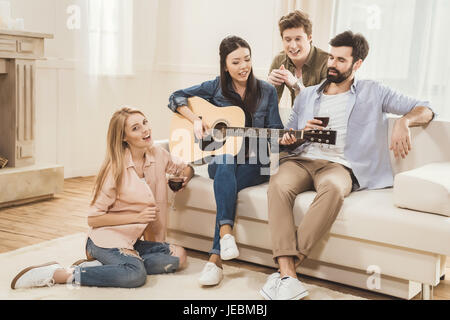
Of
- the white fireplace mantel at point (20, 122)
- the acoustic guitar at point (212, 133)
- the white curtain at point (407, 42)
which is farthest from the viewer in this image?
the white curtain at point (407, 42)

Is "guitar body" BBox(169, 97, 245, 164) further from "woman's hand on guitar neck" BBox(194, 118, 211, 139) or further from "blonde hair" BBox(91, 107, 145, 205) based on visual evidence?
"blonde hair" BBox(91, 107, 145, 205)

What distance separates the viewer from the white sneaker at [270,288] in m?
2.07

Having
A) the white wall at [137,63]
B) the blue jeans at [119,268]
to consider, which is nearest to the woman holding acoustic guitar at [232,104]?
the blue jeans at [119,268]

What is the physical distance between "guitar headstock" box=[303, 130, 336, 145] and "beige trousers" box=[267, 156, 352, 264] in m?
0.14

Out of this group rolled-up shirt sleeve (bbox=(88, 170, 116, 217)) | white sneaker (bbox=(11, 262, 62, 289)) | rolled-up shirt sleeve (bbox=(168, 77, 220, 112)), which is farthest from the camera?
rolled-up shirt sleeve (bbox=(168, 77, 220, 112))

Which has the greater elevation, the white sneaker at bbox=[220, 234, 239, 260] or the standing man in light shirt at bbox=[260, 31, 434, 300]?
the standing man in light shirt at bbox=[260, 31, 434, 300]

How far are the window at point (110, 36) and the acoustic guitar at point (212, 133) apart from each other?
173 cm

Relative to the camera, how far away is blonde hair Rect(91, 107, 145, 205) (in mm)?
2254

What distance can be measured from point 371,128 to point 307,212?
58 cm

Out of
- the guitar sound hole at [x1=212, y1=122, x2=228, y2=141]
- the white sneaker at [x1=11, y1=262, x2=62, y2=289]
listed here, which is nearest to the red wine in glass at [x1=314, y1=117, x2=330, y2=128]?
the guitar sound hole at [x1=212, y1=122, x2=228, y2=141]

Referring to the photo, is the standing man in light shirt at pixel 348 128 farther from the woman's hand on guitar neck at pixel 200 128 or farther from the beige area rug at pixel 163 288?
the woman's hand on guitar neck at pixel 200 128

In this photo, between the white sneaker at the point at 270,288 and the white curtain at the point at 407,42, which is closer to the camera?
the white sneaker at the point at 270,288

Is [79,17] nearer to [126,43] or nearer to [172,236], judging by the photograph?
[126,43]
